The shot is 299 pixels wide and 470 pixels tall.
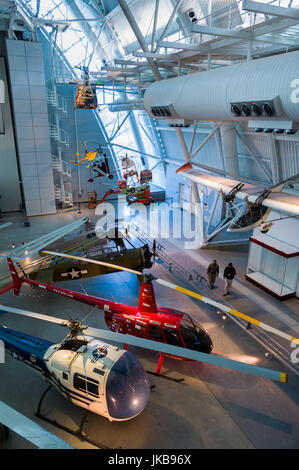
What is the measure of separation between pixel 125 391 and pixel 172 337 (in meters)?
2.38

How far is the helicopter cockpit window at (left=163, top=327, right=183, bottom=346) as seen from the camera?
9.15 meters

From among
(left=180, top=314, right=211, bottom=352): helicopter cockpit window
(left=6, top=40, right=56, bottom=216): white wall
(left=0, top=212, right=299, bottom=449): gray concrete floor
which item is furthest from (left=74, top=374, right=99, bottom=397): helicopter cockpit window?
(left=6, top=40, right=56, bottom=216): white wall

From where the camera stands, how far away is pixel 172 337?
9211 millimetres

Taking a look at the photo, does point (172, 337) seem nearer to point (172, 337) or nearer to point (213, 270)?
point (172, 337)

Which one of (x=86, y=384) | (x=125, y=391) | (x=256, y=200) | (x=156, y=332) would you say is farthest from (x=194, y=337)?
(x=256, y=200)

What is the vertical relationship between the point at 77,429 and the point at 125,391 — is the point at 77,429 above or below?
below

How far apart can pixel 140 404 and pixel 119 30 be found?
2284 centimetres

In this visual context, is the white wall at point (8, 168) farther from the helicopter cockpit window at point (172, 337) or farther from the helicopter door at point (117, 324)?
the helicopter cockpit window at point (172, 337)

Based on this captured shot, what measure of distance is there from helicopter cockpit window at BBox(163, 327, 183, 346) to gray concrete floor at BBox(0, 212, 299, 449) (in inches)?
40.0

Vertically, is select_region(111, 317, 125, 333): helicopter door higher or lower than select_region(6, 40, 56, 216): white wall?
lower

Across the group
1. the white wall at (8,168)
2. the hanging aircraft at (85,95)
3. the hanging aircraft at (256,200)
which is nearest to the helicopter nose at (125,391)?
the hanging aircraft at (256,200)

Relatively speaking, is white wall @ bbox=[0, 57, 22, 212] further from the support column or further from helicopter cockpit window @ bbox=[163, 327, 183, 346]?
helicopter cockpit window @ bbox=[163, 327, 183, 346]

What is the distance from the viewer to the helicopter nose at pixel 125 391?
7.16 m
